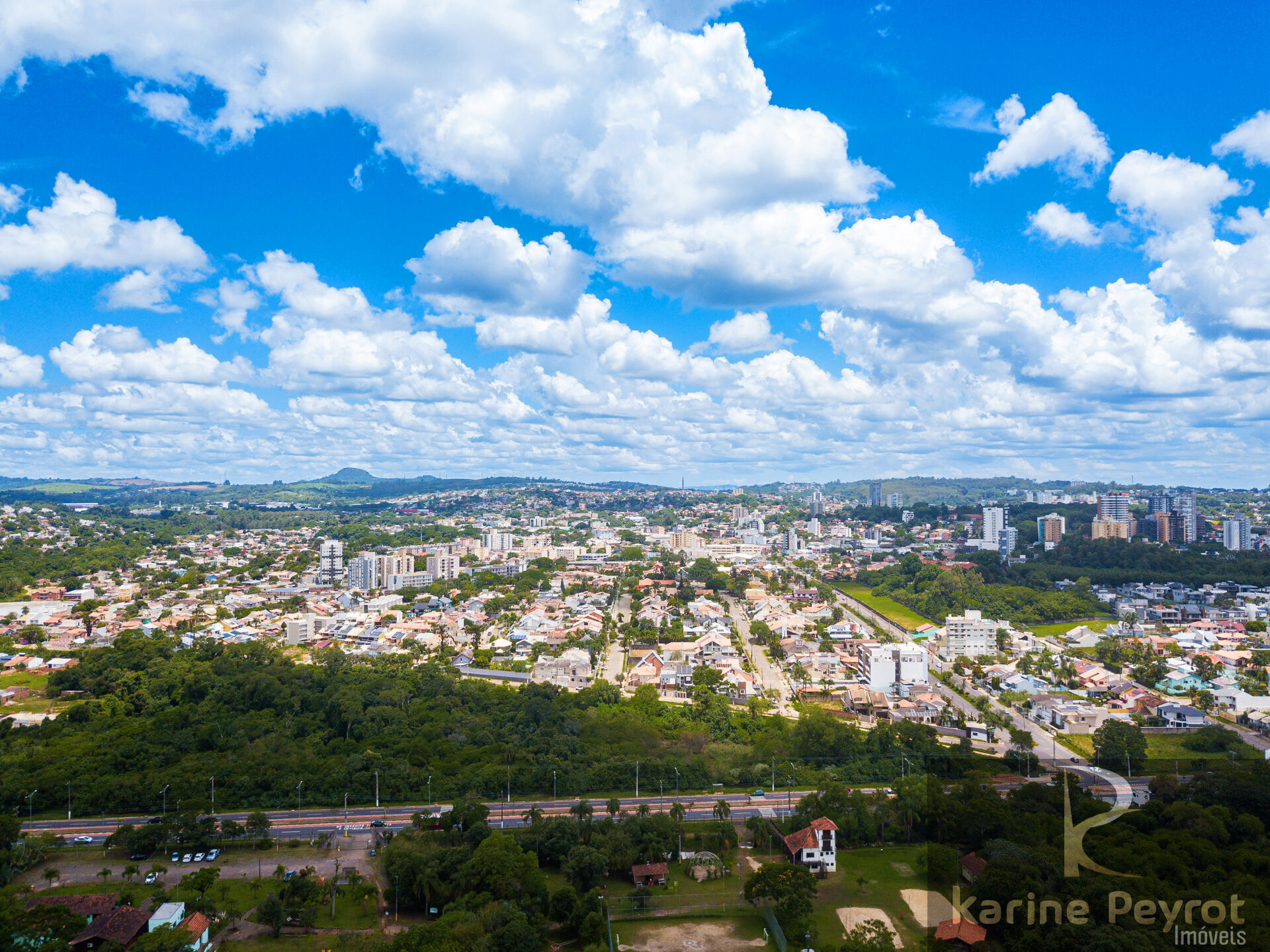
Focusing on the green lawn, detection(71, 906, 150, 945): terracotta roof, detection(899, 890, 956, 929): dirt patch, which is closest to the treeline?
the green lawn

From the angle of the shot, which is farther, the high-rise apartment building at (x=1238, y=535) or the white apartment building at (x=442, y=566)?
the high-rise apartment building at (x=1238, y=535)

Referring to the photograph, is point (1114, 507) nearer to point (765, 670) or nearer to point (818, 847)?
point (765, 670)

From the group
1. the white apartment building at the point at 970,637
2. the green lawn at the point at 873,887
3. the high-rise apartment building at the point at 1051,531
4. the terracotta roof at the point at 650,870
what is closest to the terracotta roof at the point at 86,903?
the terracotta roof at the point at 650,870

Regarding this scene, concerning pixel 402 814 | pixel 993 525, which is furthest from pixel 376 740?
pixel 993 525

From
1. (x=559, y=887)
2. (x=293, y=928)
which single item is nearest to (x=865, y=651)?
(x=559, y=887)

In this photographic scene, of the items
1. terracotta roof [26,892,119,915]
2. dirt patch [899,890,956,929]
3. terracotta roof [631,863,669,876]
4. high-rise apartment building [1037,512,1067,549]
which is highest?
high-rise apartment building [1037,512,1067,549]

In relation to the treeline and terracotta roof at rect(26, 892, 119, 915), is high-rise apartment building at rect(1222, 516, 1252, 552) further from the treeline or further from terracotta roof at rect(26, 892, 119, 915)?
terracotta roof at rect(26, 892, 119, 915)

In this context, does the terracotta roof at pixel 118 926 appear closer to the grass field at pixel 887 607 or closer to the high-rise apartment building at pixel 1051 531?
the grass field at pixel 887 607
